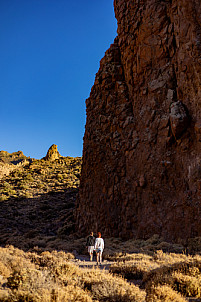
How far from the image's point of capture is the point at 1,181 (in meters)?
44.7

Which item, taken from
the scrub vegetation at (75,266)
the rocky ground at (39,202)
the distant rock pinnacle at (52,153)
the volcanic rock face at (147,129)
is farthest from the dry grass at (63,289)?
the distant rock pinnacle at (52,153)

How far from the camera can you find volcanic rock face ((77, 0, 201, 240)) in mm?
14383

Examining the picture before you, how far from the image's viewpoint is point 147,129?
17391 mm

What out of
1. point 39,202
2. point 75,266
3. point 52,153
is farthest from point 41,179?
point 75,266

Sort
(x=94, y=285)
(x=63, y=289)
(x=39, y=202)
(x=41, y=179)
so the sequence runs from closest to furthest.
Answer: (x=63, y=289) → (x=94, y=285) → (x=39, y=202) → (x=41, y=179)

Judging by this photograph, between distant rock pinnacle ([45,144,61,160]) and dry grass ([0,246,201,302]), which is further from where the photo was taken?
distant rock pinnacle ([45,144,61,160])

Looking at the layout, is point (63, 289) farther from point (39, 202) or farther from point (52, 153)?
point (52, 153)

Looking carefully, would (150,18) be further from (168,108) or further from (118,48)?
(168,108)

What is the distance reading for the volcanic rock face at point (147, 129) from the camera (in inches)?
566

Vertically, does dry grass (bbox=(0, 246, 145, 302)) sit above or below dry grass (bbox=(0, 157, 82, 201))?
below

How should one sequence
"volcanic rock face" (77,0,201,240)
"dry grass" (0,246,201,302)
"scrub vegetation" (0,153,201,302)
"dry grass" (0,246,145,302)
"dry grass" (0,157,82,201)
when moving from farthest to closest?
"dry grass" (0,157,82,201) < "volcanic rock face" (77,0,201,240) < "scrub vegetation" (0,153,201,302) < "dry grass" (0,246,201,302) < "dry grass" (0,246,145,302)

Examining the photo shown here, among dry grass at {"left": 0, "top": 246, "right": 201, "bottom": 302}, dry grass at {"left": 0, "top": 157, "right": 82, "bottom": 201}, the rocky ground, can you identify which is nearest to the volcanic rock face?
the rocky ground

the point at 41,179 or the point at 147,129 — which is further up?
the point at 147,129

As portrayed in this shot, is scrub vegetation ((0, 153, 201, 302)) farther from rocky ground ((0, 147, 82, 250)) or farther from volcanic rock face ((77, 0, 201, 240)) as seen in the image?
volcanic rock face ((77, 0, 201, 240))
